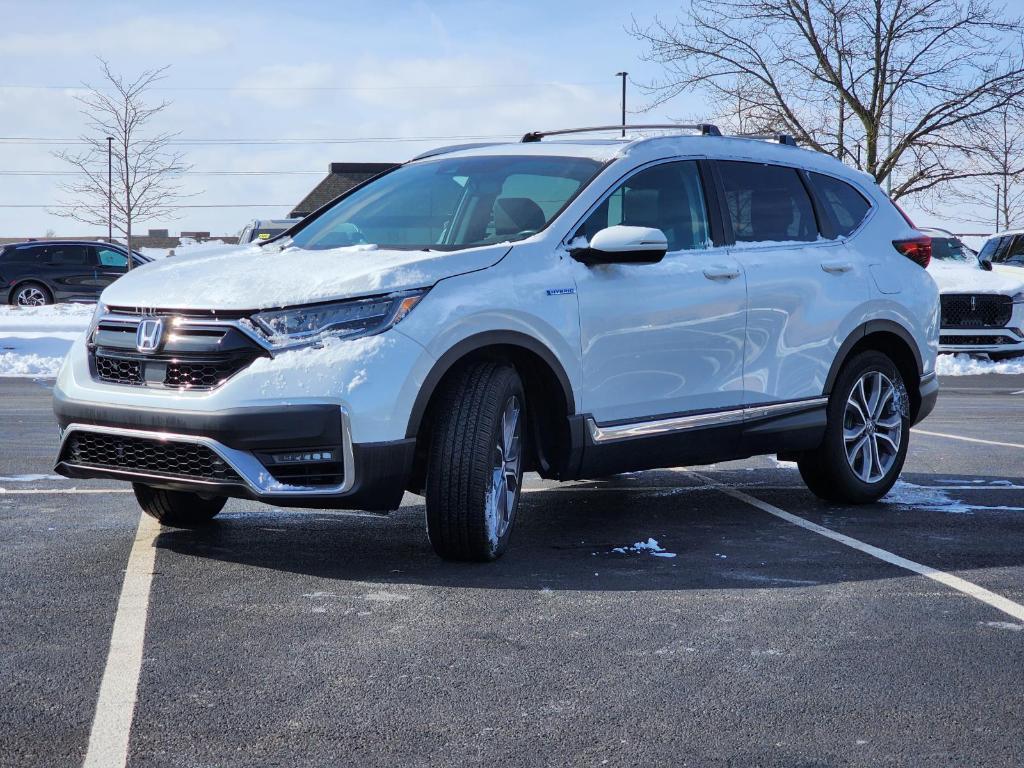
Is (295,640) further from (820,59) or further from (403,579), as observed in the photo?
(820,59)

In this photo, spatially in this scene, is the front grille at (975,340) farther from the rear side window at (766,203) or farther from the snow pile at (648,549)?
the snow pile at (648,549)

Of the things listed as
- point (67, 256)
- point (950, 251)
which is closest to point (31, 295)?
point (67, 256)

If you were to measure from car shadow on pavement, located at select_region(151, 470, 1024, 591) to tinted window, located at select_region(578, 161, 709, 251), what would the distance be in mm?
1415

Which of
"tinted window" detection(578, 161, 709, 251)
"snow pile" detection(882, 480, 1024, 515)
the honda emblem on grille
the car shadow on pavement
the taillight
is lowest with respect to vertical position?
the car shadow on pavement

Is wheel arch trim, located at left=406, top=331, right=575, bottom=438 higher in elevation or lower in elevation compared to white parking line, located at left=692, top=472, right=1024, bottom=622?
higher

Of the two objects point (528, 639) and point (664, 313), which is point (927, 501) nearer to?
point (664, 313)

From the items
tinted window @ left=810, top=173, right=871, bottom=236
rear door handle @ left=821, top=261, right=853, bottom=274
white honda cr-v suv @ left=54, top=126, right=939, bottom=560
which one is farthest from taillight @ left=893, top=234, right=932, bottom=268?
rear door handle @ left=821, top=261, right=853, bottom=274

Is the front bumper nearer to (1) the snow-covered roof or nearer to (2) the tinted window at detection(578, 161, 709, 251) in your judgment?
(2) the tinted window at detection(578, 161, 709, 251)

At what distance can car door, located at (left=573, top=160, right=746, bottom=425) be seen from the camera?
6.01 m

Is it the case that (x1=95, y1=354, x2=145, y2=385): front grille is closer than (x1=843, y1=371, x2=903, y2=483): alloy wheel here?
Yes

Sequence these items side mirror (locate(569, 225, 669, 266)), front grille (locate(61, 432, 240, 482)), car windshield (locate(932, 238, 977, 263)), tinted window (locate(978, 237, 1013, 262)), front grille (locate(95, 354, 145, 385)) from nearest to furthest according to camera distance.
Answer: front grille (locate(61, 432, 240, 482)) → front grille (locate(95, 354, 145, 385)) → side mirror (locate(569, 225, 669, 266)) → car windshield (locate(932, 238, 977, 263)) → tinted window (locate(978, 237, 1013, 262))

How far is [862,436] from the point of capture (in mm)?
7469

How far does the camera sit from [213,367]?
5199mm

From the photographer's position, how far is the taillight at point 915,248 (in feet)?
25.2
